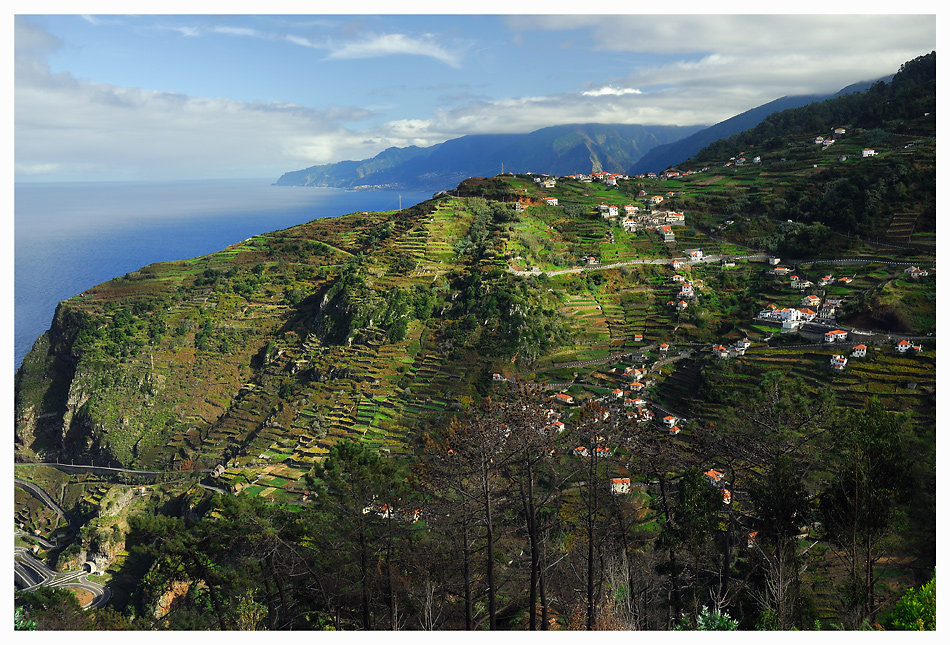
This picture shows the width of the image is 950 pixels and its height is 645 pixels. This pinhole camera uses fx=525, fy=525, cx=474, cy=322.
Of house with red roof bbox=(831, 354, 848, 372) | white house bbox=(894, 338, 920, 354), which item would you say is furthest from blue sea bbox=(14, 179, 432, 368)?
white house bbox=(894, 338, 920, 354)

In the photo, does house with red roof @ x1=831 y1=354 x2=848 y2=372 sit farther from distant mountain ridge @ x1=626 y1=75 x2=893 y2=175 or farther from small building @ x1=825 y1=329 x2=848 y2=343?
distant mountain ridge @ x1=626 y1=75 x2=893 y2=175

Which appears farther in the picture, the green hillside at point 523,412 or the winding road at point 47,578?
the winding road at point 47,578

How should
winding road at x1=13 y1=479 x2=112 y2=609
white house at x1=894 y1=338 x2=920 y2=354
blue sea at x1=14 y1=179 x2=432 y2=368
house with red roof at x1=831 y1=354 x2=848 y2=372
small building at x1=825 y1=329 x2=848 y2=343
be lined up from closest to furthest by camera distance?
winding road at x1=13 y1=479 x2=112 y2=609, white house at x1=894 y1=338 x2=920 y2=354, house with red roof at x1=831 y1=354 x2=848 y2=372, small building at x1=825 y1=329 x2=848 y2=343, blue sea at x1=14 y1=179 x2=432 y2=368

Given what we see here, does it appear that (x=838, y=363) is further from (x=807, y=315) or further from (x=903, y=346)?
(x=807, y=315)

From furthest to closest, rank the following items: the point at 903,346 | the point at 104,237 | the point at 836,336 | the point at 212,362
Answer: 1. the point at 104,237
2. the point at 212,362
3. the point at 836,336
4. the point at 903,346

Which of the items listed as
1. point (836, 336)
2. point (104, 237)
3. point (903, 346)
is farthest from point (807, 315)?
point (104, 237)

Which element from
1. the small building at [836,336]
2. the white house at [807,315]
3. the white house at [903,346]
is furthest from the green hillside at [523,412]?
the white house at [807,315]

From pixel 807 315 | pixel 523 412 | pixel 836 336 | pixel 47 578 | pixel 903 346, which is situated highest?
pixel 523 412

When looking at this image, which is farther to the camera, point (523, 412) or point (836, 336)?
point (836, 336)

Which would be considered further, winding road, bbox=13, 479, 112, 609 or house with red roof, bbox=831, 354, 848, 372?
house with red roof, bbox=831, 354, 848, 372

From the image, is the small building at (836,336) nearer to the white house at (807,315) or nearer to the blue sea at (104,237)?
the white house at (807,315)

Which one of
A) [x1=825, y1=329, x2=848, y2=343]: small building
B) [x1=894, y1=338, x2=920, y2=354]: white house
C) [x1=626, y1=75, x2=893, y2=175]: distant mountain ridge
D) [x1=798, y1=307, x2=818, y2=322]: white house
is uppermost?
[x1=626, y1=75, x2=893, y2=175]: distant mountain ridge
